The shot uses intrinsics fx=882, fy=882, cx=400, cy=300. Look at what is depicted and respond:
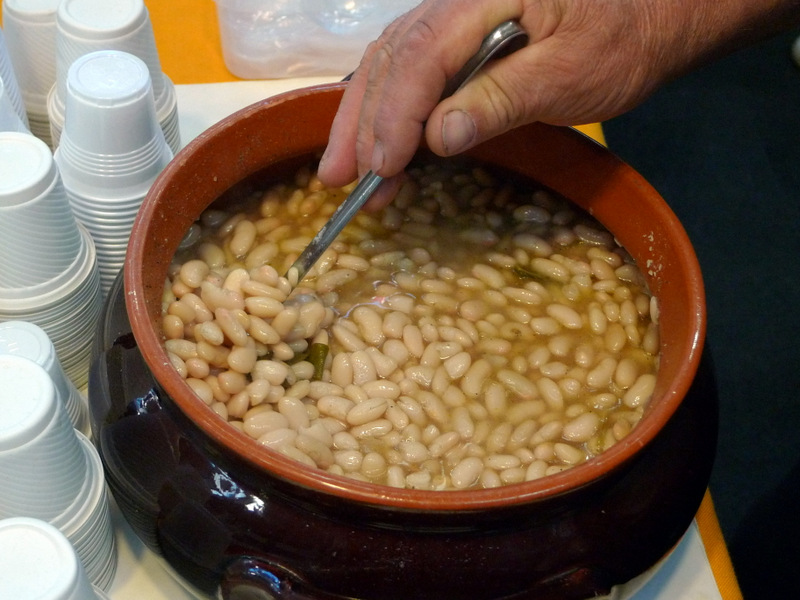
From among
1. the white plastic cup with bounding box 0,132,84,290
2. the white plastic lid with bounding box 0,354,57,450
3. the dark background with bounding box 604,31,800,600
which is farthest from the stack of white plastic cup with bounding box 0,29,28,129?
the dark background with bounding box 604,31,800,600

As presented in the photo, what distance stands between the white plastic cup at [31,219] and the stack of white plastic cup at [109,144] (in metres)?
0.09

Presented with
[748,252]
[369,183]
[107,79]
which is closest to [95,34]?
[107,79]

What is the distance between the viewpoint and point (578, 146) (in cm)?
111

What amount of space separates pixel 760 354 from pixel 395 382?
1.76 metres

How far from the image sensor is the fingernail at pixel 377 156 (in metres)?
1.01

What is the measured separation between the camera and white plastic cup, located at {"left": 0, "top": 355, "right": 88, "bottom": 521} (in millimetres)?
817

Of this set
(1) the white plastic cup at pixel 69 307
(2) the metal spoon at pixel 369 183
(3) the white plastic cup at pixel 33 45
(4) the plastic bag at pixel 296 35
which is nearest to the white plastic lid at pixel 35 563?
(1) the white plastic cup at pixel 69 307

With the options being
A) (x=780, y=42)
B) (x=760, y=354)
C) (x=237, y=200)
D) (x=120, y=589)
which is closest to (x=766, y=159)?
(x=780, y=42)

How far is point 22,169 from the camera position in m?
0.98

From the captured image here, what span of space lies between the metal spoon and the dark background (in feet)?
4.01

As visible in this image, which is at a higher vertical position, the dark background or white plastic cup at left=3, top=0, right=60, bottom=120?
white plastic cup at left=3, top=0, right=60, bottom=120

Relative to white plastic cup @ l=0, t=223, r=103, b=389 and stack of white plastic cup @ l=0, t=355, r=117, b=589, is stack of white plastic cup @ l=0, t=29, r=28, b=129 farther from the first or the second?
stack of white plastic cup @ l=0, t=355, r=117, b=589

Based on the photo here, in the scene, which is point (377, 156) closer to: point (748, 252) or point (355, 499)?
point (355, 499)

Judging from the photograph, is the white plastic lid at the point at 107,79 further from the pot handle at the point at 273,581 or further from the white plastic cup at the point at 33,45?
the pot handle at the point at 273,581
